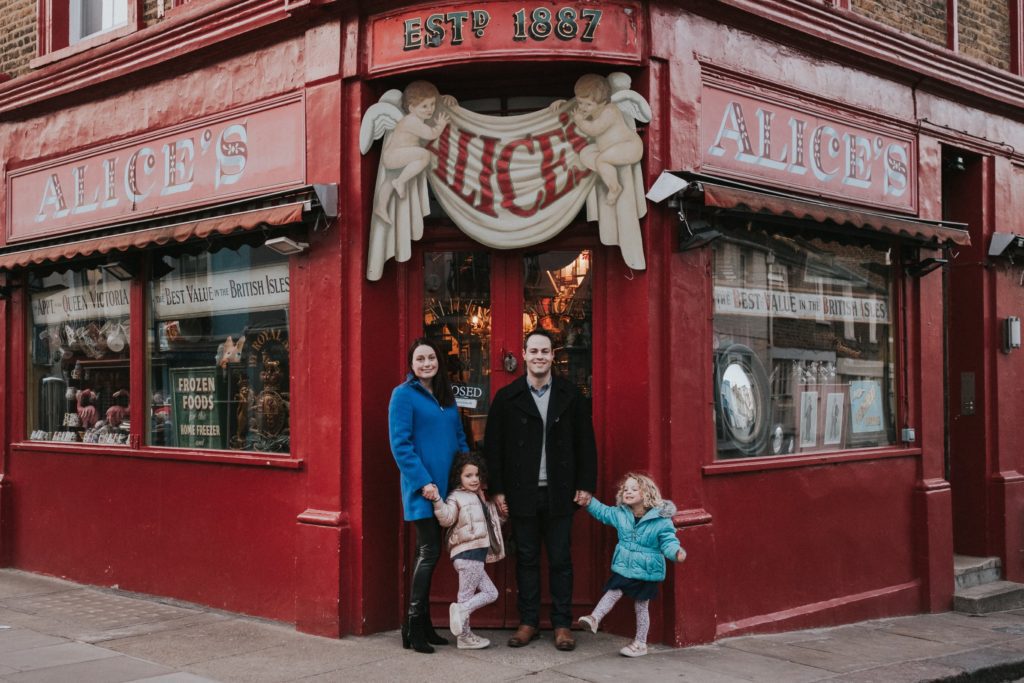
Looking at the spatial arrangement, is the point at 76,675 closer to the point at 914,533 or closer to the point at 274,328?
the point at 274,328

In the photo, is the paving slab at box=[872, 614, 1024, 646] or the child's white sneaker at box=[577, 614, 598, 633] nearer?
the child's white sneaker at box=[577, 614, 598, 633]

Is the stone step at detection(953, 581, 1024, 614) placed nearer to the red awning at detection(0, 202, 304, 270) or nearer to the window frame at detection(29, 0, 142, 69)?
the red awning at detection(0, 202, 304, 270)

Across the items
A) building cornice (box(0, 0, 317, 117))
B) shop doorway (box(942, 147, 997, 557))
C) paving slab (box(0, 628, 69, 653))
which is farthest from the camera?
shop doorway (box(942, 147, 997, 557))

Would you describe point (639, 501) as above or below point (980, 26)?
below

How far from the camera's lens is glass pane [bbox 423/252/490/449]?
7684 mm

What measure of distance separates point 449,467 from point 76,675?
8.34 feet

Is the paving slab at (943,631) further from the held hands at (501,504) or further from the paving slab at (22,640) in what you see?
the paving slab at (22,640)

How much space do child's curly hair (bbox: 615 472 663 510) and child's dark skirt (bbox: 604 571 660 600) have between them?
0.46 m

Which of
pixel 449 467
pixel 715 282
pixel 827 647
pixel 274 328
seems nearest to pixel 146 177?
pixel 274 328

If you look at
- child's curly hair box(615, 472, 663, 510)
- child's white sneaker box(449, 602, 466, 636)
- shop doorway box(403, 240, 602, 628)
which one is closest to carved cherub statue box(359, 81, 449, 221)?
shop doorway box(403, 240, 602, 628)

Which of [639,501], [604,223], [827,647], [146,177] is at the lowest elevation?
[827,647]

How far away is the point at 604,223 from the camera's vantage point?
23.8ft

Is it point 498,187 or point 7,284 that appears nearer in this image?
point 498,187

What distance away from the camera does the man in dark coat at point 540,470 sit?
6965 mm
